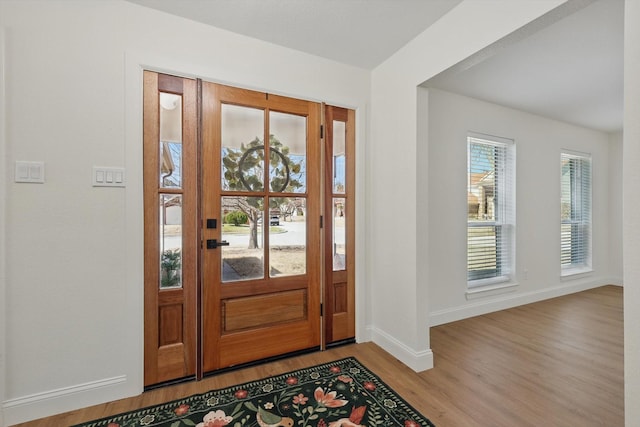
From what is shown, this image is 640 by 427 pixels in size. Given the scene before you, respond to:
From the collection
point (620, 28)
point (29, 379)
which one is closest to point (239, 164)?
point (29, 379)

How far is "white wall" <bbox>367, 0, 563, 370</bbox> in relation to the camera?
194 cm

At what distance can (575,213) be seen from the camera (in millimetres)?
4676

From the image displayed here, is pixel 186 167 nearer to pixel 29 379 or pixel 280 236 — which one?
pixel 280 236

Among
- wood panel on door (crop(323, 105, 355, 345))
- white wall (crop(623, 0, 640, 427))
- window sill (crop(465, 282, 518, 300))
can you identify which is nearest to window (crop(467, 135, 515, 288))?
window sill (crop(465, 282, 518, 300))

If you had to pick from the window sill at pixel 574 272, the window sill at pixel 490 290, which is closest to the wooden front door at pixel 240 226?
the window sill at pixel 490 290

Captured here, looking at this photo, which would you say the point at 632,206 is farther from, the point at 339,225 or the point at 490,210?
the point at 490,210

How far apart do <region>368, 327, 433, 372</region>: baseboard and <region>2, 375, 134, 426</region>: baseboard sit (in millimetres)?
1933

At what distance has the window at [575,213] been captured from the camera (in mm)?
4484

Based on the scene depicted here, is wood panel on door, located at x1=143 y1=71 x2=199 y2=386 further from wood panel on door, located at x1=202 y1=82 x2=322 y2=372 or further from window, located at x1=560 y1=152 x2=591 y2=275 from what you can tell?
window, located at x1=560 y1=152 x2=591 y2=275

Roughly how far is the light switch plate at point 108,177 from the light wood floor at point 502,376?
1395 mm

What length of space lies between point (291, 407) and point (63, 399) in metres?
1.38

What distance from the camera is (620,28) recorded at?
207 cm

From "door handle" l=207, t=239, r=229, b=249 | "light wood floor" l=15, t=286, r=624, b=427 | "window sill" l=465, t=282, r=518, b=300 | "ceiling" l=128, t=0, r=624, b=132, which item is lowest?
"light wood floor" l=15, t=286, r=624, b=427

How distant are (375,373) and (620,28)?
3037 millimetres
